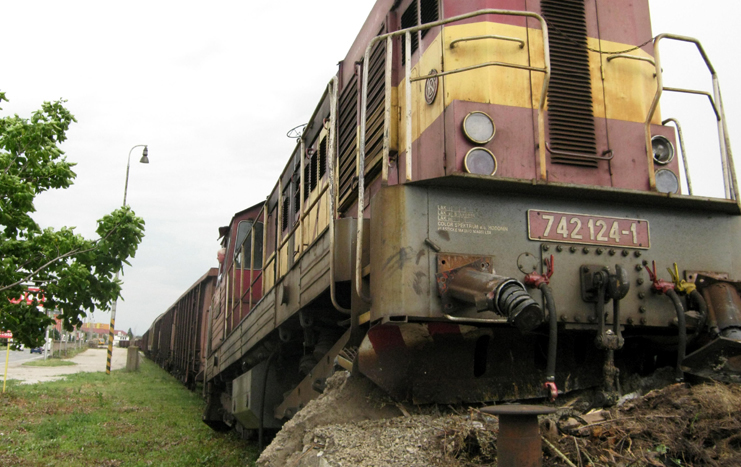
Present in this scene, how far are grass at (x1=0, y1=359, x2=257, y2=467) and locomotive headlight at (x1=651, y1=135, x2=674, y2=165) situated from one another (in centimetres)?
519

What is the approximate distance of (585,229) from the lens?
140 inches

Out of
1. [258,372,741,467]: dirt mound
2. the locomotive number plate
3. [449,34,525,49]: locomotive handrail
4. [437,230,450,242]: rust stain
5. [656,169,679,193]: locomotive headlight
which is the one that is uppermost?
[449,34,525,49]: locomotive handrail

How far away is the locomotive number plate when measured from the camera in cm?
351

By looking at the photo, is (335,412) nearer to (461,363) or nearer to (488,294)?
(461,363)

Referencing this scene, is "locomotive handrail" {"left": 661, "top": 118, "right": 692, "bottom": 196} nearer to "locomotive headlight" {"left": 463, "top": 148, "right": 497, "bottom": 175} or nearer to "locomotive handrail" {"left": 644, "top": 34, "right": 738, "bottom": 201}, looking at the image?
"locomotive handrail" {"left": 644, "top": 34, "right": 738, "bottom": 201}

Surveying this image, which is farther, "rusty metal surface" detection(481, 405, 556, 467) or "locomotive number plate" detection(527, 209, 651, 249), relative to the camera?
"locomotive number plate" detection(527, 209, 651, 249)

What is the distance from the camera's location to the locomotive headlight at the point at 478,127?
368cm

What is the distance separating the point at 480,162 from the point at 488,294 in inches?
38.5

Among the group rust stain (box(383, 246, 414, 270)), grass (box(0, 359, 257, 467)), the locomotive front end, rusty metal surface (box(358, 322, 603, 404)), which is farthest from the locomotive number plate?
grass (box(0, 359, 257, 467))

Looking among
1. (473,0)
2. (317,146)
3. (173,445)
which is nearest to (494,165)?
(473,0)

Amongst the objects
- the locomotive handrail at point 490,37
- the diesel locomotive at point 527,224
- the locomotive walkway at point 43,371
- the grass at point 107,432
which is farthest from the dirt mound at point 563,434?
the locomotive walkway at point 43,371

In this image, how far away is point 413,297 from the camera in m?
3.24

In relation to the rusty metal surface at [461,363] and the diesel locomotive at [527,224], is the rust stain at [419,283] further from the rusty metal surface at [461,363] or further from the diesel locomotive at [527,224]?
the rusty metal surface at [461,363]

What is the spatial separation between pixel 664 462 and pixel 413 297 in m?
1.34
